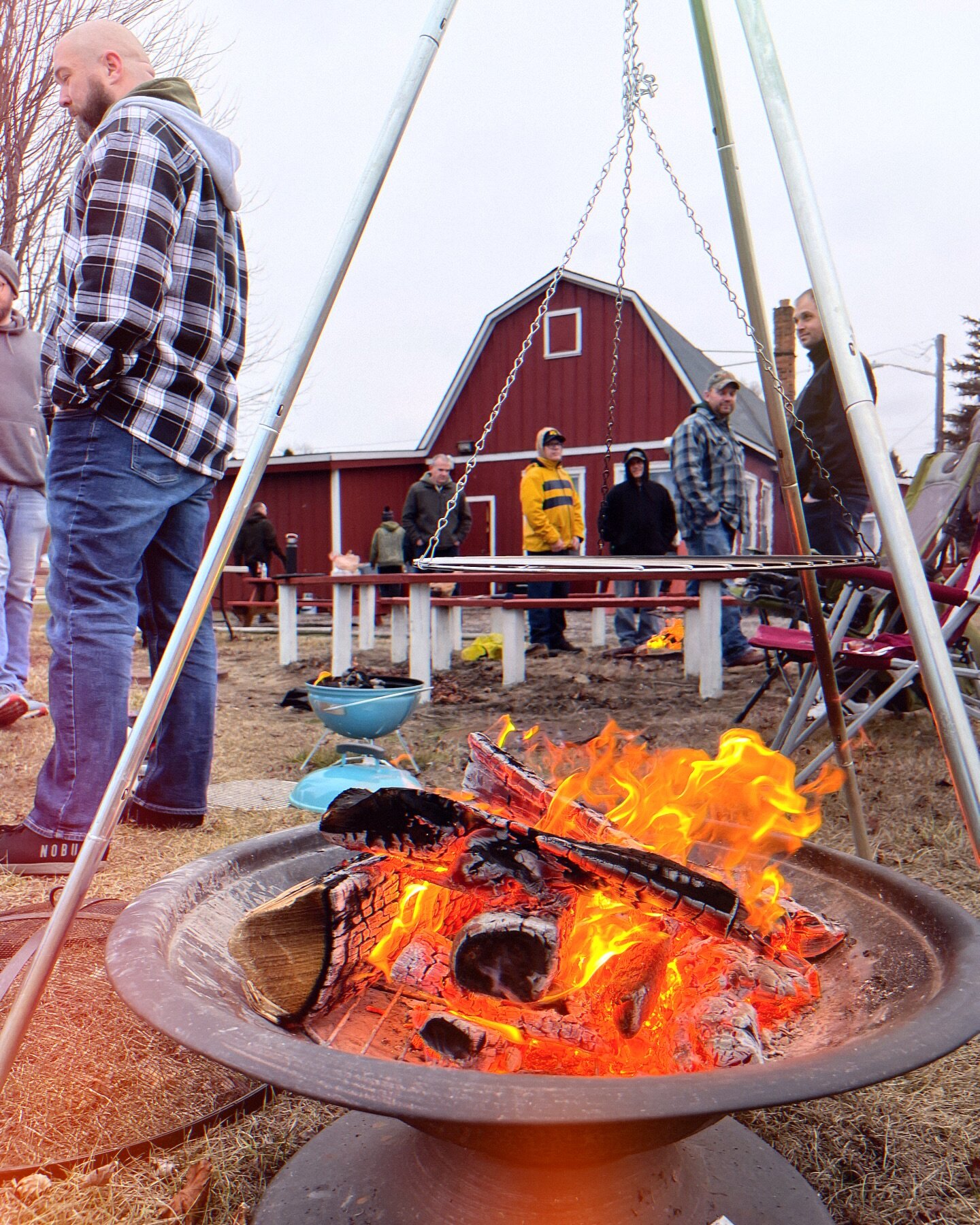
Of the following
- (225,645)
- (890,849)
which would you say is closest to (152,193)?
(890,849)

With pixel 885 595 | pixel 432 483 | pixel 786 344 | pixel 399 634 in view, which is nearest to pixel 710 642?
pixel 885 595

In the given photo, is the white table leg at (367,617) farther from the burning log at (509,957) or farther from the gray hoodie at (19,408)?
the burning log at (509,957)

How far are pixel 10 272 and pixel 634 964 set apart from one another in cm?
410

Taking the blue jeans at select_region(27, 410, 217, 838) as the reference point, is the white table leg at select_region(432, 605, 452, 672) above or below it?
below

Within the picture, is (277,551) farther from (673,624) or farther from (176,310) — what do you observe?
(176,310)

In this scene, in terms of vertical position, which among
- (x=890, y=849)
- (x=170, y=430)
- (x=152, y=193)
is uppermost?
(x=152, y=193)

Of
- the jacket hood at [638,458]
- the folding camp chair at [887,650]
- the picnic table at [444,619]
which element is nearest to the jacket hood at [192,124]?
the picnic table at [444,619]

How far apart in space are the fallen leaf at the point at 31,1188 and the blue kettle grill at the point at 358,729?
1.79 meters

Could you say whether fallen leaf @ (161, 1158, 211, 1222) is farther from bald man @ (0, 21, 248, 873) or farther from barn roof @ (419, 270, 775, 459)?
barn roof @ (419, 270, 775, 459)

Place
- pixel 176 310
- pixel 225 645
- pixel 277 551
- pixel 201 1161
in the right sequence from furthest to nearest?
pixel 277 551
pixel 225 645
pixel 176 310
pixel 201 1161

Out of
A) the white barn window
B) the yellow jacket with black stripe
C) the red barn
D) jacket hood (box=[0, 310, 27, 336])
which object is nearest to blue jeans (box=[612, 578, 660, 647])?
the yellow jacket with black stripe

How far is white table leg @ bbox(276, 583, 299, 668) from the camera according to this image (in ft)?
24.8

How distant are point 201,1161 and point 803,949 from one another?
1062mm

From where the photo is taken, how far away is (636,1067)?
1.23 m
